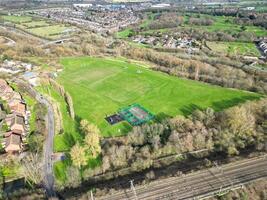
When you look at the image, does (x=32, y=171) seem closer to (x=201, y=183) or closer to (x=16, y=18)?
(x=201, y=183)

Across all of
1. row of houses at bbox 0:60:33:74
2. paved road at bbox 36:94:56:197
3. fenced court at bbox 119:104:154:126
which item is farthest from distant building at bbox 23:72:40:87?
fenced court at bbox 119:104:154:126

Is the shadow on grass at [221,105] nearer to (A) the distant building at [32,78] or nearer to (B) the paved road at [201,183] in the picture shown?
(B) the paved road at [201,183]

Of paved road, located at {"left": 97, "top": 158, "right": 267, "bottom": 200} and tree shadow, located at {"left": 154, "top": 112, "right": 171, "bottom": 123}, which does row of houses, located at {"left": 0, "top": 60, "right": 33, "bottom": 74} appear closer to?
tree shadow, located at {"left": 154, "top": 112, "right": 171, "bottom": 123}

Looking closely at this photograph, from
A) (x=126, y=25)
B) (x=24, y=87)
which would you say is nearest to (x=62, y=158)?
(x=24, y=87)

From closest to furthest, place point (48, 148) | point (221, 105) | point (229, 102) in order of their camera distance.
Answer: point (48, 148) → point (221, 105) → point (229, 102)

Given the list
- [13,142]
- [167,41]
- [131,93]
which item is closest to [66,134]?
Answer: [13,142]

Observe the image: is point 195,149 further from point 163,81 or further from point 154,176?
point 163,81
